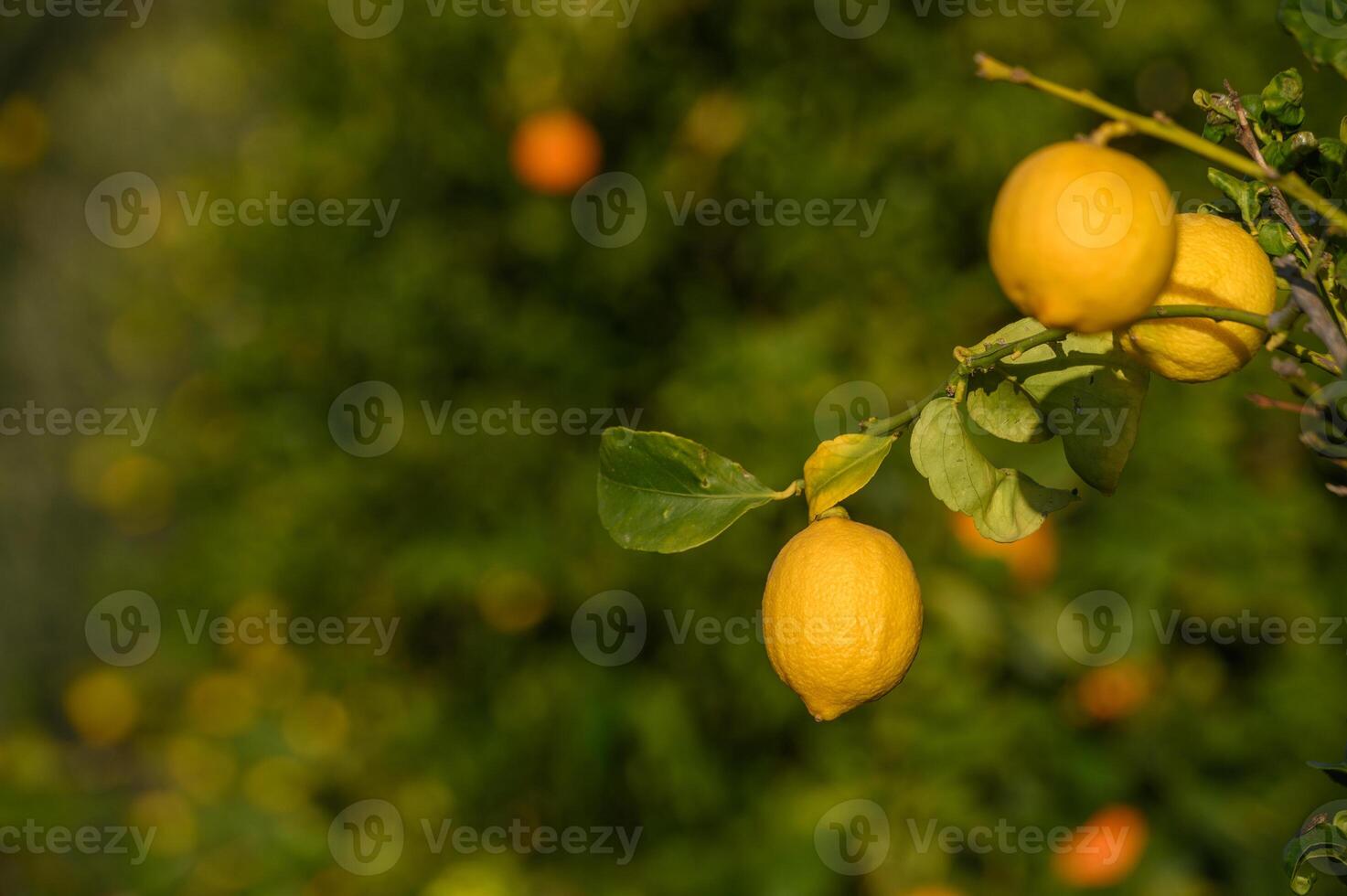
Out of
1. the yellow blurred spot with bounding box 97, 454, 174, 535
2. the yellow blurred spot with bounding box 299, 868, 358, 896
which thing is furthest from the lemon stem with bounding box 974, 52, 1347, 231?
the yellow blurred spot with bounding box 97, 454, 174, 535

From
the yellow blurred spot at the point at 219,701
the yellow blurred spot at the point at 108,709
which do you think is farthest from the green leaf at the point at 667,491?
the yellow blurred spot at the point at 108,709

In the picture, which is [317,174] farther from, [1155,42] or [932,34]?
[1155,42]

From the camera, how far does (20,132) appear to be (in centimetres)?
291

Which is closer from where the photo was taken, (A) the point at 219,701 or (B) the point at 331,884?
(B) the point at 331,884

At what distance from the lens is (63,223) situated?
9.92 ft

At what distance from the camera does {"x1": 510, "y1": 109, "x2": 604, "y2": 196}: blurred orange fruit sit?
5.00 ft

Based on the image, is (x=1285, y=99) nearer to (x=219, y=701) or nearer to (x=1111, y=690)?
(x=1111, y=690)

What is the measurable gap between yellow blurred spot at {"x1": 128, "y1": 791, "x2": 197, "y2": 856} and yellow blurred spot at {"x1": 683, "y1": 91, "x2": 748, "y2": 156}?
1.21 m

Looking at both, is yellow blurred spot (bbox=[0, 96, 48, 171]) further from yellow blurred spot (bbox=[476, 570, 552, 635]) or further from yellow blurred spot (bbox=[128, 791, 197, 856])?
yellow blurred spot (bbox=[476, 570, 552, 635])

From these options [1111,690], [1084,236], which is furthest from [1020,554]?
[1084,236]

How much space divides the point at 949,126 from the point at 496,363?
2.43 feet

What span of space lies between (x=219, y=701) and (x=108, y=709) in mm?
538

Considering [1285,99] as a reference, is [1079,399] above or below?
below

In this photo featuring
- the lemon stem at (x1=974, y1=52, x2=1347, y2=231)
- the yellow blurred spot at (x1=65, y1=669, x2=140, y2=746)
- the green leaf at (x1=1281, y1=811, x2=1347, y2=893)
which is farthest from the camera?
the yellow blurred spot at (x1=65, y1=669, x2=140, y2=746)
